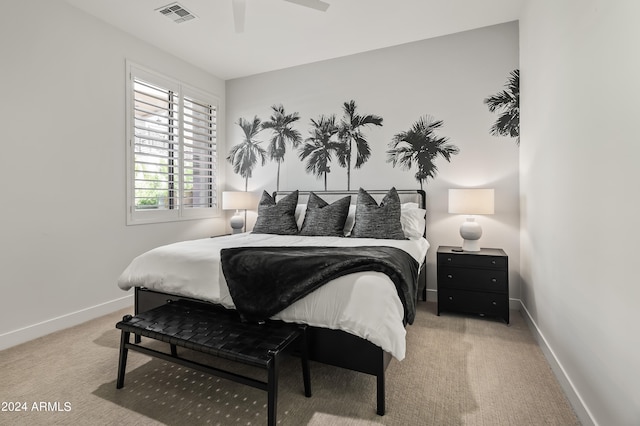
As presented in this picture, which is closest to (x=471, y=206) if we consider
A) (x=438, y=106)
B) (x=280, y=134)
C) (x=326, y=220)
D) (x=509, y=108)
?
(x=509, y=108)

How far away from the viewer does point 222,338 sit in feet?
5.48

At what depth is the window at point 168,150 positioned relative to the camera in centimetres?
355

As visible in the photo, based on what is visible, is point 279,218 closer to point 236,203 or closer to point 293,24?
point 236,203

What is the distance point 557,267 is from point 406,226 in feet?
4.44

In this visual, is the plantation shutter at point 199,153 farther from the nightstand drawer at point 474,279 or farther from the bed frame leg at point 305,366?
the nightstand drawer at point 474,279

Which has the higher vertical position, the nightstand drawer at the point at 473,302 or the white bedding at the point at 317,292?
the white bedding at the point at 317,292

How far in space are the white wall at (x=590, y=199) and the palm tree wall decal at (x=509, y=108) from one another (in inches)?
30.0

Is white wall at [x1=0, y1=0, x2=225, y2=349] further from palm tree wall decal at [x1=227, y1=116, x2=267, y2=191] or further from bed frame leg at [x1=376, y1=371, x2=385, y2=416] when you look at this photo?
bed frame leg at [x1=376, y1=371, x2=385, y2=416]

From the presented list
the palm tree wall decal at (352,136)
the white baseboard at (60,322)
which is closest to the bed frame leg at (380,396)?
the palm tree wall decal at (352,136)

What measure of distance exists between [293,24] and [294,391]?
11.2 ft

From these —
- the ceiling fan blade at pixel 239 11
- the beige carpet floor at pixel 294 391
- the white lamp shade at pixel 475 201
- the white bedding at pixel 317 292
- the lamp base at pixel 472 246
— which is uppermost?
the ceiling fan blade at pixel 239 11

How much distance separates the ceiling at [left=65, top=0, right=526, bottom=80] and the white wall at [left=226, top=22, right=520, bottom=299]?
0.19m

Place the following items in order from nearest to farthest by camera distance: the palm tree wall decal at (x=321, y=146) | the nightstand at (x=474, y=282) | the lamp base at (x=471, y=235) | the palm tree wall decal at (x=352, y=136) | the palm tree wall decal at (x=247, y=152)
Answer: the nightstand at (x=474, y=282), the lamp base at (x=471, y=235), the palm tree wall decal at (x=352, y=136), the palm tree wall decal at (x=321, y=146), the palm tree wall decal at (x=247, y=152)


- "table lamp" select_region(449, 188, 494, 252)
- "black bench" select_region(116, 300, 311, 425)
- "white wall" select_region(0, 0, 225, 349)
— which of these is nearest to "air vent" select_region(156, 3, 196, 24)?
"white wall" select_region(0, 0, 225, 349)
